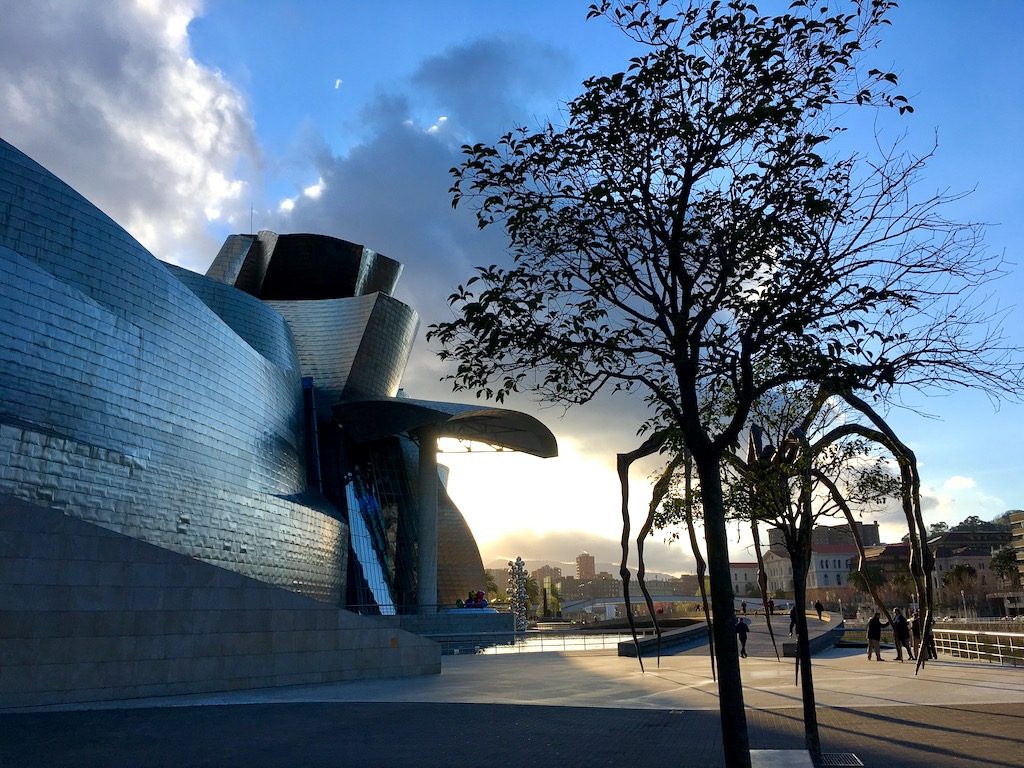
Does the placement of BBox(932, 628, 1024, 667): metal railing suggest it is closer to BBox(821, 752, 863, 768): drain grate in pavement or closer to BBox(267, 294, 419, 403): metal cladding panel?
BBox(821, 752, 863, 768): drain grate in pavement

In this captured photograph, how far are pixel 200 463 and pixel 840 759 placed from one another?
22.6 m

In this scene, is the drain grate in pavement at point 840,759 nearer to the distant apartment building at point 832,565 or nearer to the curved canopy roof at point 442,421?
the curved canopy roof at point 442,421

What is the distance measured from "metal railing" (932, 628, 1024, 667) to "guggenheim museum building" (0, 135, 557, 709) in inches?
549

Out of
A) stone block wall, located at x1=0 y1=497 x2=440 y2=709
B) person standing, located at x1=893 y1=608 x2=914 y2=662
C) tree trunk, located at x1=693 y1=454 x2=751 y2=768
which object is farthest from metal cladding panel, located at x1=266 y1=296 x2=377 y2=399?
tree trunk, located at x1=693 y1=454 x2=751 y2=768

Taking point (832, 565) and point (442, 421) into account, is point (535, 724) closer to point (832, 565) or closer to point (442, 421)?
point (442, 421)

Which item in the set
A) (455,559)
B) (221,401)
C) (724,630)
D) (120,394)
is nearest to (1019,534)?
(455,559)

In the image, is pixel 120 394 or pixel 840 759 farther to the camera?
pixel 120 394

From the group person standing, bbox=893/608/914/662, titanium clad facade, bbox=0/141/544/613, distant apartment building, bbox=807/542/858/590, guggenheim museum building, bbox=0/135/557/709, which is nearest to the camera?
guggenheim museum building, bbox=0/135/557/709

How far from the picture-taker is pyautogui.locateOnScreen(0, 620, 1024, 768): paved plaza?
9234 mm

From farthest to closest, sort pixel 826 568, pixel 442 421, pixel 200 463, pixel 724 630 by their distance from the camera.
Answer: pixel 826 568 → pixel 442 421 → pixel 200 463 → pixel 724 630

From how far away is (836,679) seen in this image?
17.1 meters

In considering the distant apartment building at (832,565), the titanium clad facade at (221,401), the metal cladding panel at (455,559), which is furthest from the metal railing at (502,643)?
the distant apartment building at (832,565)

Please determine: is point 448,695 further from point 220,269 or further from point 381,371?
point 220,269

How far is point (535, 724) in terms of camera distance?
39.1 feet
